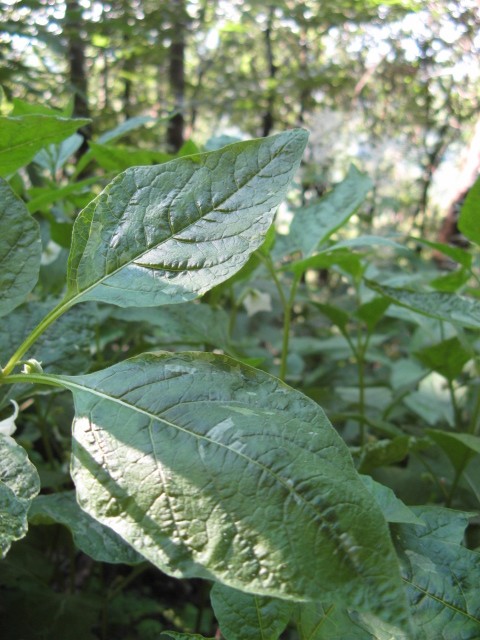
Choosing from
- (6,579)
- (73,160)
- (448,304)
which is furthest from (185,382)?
(73,160)

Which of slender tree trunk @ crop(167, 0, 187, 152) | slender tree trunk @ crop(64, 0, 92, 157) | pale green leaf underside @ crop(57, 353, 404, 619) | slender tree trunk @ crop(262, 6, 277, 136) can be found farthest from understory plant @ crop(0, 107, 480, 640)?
slender tree trunk @ crop(262, 6, 277, 136)

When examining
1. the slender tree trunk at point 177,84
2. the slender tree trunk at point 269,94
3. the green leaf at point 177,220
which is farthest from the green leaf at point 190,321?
the slender tree trunk at point 269,94

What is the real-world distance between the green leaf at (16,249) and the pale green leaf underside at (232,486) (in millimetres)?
138

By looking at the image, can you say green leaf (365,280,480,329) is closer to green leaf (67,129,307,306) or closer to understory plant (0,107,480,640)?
understory plant (0,107,480,640)

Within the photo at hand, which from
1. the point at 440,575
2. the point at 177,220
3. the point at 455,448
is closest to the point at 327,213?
the point at 455,448

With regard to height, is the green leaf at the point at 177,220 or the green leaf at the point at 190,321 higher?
the green leaf at the point at 177,220

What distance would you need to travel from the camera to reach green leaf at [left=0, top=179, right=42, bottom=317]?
0.59 m

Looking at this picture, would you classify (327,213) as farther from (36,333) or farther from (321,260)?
(36,333)

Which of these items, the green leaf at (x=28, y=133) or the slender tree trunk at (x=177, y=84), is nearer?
the green leaf at (x=28, y=133)

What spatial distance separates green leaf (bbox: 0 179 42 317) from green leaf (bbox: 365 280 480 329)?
0.41 meters

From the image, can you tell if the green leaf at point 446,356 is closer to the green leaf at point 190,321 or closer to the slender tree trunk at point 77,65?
the green leaf at point 190,321

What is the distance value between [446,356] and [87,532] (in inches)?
28.5

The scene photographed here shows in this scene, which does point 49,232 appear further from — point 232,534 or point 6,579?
point 232,534

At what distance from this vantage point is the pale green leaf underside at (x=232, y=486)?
390 millimetres
